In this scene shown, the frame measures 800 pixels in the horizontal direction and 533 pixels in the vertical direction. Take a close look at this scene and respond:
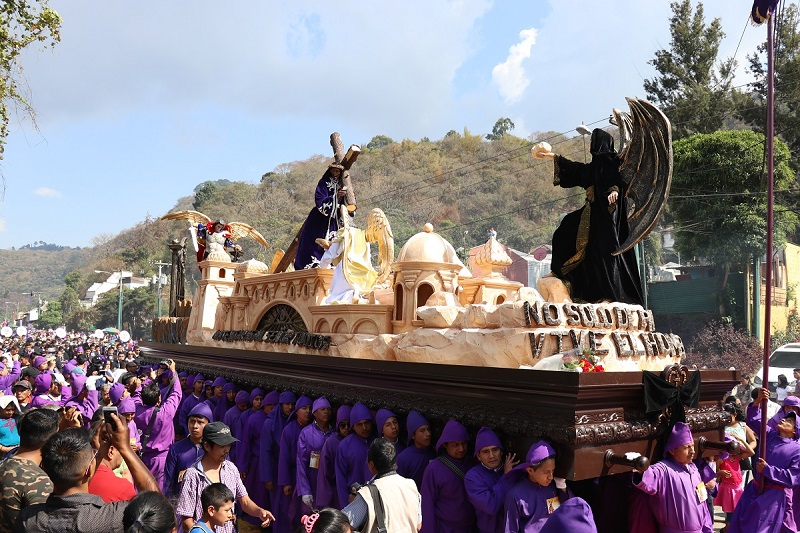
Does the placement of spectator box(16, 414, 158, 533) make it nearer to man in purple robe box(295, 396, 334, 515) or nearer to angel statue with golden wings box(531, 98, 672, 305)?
man in purple robe box(295, 396, 334, 515)

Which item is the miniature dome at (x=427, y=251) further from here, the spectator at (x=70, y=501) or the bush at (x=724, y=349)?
the bush at (x=724, y=349)

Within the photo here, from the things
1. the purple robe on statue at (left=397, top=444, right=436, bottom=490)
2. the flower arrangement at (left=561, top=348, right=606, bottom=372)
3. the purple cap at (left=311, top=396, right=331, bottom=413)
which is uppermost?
the flower arrangement at (left=561, top=348, right=606, bottom=372)

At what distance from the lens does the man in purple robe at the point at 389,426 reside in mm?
5832

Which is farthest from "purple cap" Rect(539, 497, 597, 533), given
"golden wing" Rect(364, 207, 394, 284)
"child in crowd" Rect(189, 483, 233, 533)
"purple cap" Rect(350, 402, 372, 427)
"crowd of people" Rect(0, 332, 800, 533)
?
"golden wing" Rect(364, 207, 394, 284)

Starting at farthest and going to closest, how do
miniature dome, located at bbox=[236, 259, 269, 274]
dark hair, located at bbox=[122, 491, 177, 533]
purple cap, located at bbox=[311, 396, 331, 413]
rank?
miniature dome, located at bbox=[236, 259, 269, 274], purple cap, located at bbox=[311, 396, 331, 413], dark hair, located at bbox=[122, 491, 177, 533]

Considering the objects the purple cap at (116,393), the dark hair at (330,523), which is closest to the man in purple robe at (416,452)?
the dark hair at (330,523)

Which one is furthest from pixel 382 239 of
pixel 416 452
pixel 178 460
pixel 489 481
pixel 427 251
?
pixel 489 481

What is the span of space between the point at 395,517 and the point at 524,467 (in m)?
0.93

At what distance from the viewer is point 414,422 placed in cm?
569

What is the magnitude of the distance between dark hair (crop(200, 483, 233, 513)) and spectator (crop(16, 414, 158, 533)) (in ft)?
2.05

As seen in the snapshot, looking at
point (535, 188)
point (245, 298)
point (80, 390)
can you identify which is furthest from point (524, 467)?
point (535, 188)

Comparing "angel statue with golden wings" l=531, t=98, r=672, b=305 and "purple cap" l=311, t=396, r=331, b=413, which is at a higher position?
"angel statue with golden wings" l=531, t=98, r=672, b=305

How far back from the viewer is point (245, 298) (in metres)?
11.2

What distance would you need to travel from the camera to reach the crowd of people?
3.29 meters
